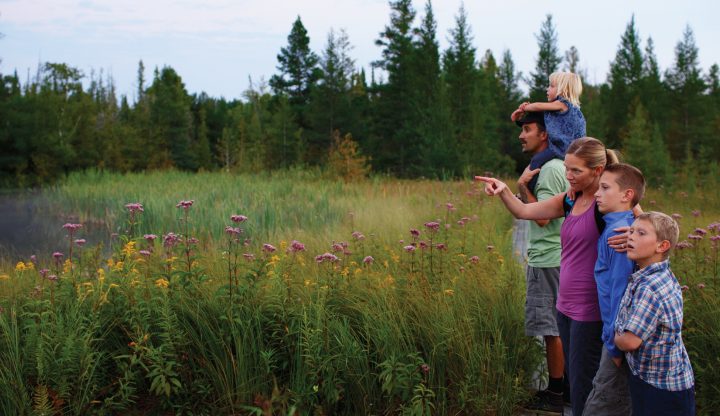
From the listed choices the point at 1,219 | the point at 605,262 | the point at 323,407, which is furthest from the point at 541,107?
the point at 1,219

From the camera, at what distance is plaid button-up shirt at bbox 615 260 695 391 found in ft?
8.29

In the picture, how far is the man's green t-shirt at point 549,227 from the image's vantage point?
151 inches

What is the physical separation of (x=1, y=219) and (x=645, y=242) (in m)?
16.2

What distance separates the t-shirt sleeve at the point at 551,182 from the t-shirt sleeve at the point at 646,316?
1.33 metres

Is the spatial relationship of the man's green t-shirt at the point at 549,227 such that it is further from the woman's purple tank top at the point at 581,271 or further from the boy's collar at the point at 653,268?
the boy's collar at the point at 653,268

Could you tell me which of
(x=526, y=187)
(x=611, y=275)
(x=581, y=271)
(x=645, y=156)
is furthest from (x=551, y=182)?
(x=645, y=156)

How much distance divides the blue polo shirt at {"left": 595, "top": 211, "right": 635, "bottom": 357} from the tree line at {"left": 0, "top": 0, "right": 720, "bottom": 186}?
20041 millimetres

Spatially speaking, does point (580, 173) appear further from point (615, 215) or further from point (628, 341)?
point (628, 341)

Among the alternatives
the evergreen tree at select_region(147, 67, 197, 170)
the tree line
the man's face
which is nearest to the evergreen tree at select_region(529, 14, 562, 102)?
the tree line

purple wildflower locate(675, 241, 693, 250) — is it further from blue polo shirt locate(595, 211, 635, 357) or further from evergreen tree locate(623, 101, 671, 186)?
evergreen tree locate(623, 101, 671, 186)

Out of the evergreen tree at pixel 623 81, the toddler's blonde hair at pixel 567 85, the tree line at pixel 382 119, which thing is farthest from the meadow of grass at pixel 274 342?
the evergreen tree at pixel 623 81

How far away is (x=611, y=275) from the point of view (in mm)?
2834

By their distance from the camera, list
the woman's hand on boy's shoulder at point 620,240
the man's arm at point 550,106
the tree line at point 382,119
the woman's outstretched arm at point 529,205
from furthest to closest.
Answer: the tree line at point 382,119 < the man's arm at point 550,106 < the woman's outstretched arm at point 529,205 < the woman's hand on boy's shoulder at point 620,240

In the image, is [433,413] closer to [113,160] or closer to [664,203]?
[664,203]
